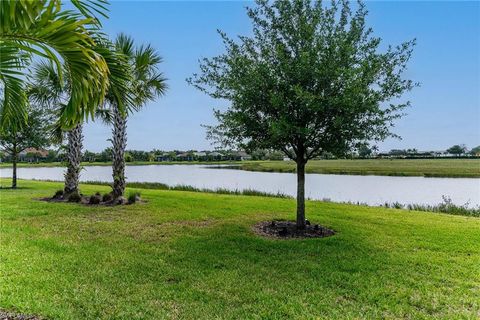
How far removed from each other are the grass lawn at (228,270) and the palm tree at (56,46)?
246 cm

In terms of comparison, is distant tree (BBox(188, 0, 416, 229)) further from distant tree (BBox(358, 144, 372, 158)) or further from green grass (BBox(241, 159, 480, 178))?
green grass (BBox(241, 159, 480, 178))

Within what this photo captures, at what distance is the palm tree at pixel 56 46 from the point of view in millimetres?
3055

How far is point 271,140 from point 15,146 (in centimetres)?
1890

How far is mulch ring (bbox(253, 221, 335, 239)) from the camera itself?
8.51m

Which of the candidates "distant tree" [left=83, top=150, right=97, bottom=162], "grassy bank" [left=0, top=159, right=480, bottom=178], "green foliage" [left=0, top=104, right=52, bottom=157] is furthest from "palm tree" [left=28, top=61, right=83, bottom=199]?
"distant tree" [left=83, top=150, right=97, bottom=162]

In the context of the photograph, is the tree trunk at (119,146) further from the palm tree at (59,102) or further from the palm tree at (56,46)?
the palm tree at (56,46)

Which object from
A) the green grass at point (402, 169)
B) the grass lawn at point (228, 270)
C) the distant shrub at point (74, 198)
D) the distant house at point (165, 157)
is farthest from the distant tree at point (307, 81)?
the distant house at point (165, 157)

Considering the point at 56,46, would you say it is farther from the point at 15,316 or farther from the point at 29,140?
the point at 29,140

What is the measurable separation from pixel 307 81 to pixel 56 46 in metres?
5.86

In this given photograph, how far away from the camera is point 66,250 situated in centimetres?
689

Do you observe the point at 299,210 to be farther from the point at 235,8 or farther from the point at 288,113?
the point at 235,8

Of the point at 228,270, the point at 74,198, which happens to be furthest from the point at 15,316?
the point at 74,198

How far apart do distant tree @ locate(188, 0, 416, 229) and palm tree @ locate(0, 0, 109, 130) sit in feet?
14.1

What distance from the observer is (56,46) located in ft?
11.4
